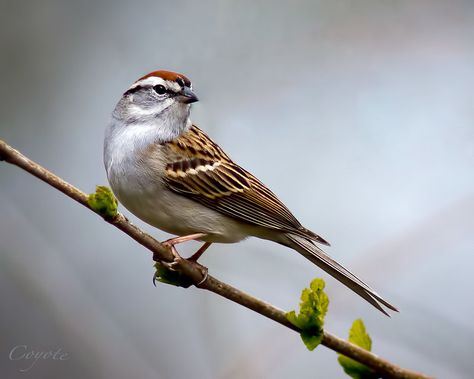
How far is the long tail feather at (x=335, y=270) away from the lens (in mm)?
3402

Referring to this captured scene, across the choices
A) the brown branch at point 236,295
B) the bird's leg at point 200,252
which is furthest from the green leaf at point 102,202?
the bird's leg at point 200,252

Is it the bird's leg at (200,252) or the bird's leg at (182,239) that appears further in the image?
the bird's leg at (200,252)

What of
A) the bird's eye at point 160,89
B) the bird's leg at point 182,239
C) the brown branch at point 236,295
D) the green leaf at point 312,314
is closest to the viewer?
the brown branch at point 236,295

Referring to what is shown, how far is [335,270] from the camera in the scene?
3732 millimetres

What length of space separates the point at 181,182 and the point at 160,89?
1.85ft

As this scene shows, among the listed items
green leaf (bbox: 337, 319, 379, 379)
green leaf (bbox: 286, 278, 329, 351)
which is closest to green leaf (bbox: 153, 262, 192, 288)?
green leaf (bbox: 286, 278, 329, 351)

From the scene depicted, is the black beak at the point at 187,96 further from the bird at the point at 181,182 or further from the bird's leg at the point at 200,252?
the bird's leg at the point at 200,252

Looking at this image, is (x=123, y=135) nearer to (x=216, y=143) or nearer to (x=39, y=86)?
(x=216, y=143)

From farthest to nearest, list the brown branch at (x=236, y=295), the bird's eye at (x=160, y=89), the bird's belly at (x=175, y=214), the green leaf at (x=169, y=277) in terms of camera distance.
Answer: the bird's eye at (x=160, y=89)
the bird's belly at (x=175, y=214)
the green leaf at (x=169, y=277)
the brown branch at (x=236, y=295)

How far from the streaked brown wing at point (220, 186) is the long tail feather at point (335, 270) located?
0.18 ft

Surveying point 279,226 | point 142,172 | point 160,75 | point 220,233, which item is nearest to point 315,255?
point 279,226

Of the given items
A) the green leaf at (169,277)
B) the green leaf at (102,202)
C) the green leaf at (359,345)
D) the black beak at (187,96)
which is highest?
the black beak at (187,96)

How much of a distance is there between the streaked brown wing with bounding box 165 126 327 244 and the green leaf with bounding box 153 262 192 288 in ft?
2.81

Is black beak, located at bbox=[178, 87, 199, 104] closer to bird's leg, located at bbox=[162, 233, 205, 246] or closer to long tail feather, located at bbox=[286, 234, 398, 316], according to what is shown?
bird's leg, located at bbox=[162, 233, 205, 246]
